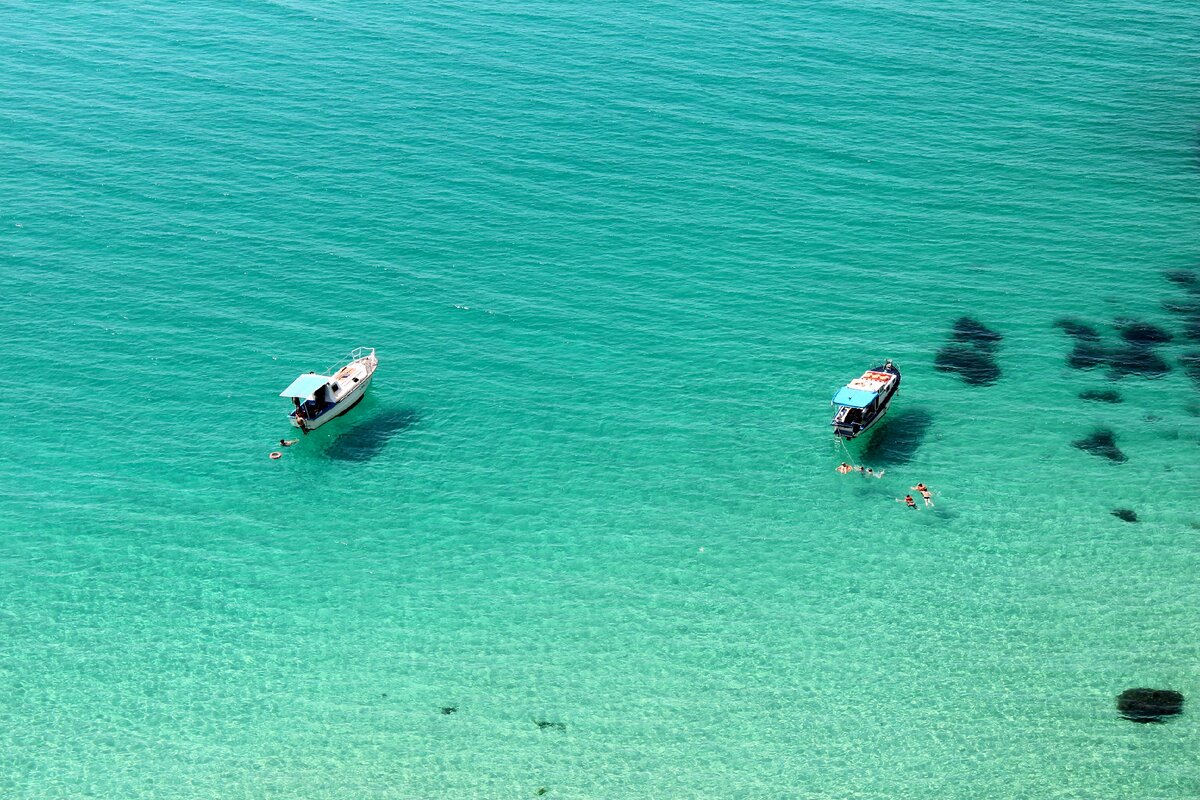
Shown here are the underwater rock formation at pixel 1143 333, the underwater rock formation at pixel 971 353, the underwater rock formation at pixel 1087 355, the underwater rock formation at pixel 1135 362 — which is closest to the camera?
the underwater rock formation at pixel 1135 362

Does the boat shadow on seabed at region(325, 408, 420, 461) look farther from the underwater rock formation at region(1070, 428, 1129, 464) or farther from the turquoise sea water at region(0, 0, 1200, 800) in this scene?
the underwater rock formation at region(1070, 428, 1129, 464)

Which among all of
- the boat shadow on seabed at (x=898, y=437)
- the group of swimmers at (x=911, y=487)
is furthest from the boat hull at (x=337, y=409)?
the boat shadow on seabed at (x=898, y=437)

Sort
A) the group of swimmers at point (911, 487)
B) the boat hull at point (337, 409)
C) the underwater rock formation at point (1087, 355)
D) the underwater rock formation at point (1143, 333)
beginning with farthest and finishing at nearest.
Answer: the underwater rock formation at point (1143, 333), the underwater rock formation at point (1087, 355), the boat hull at point (337, 409), the group of swimmers at point (911, 487)

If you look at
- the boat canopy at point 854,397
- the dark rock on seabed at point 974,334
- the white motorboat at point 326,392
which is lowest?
the white motorboat at point 326,392

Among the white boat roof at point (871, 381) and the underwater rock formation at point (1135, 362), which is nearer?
the white boat roof at point (871, 381)

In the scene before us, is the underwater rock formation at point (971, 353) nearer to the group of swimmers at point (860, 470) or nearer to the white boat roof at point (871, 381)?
the white boat roof at point (871, 381)

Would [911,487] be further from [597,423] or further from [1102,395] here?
[597,423]
